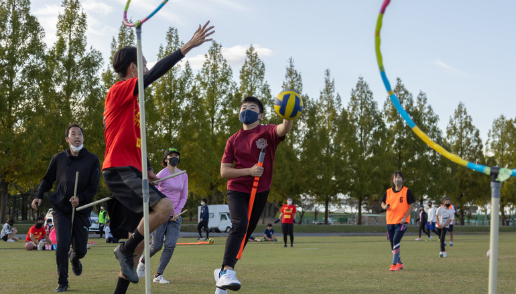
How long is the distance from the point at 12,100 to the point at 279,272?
29090 mm

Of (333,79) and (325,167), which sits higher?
(333,79)

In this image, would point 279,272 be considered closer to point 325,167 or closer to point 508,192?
point 325,167

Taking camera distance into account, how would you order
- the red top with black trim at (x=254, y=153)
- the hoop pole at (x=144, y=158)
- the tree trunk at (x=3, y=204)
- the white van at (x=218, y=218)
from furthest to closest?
1. the white van at (x=218, y=218)
2. the tree trunk at (x=3, y=204)
3. the red top with black trim at (x=254, y=153)
4. the hoop pole at (x=144, y=158)

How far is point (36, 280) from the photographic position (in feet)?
26.8

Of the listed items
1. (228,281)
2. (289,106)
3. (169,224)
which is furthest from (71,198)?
(289,106)

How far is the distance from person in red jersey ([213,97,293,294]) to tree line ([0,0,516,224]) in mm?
27175

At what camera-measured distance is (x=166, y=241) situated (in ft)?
28.3

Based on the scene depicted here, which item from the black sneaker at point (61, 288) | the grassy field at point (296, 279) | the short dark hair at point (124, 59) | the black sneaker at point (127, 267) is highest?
the short dark hair at point (124, 59)

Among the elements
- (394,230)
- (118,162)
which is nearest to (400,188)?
(394,230)

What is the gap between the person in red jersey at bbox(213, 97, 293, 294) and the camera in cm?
590

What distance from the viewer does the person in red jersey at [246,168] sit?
590cm

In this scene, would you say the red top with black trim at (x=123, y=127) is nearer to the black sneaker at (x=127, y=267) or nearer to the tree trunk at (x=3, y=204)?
the black sneaker at (x=127, y=267)

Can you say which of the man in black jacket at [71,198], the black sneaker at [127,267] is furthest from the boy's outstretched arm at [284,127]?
the man in black jacket at [71,198]

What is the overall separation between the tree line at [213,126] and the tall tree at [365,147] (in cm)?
10
